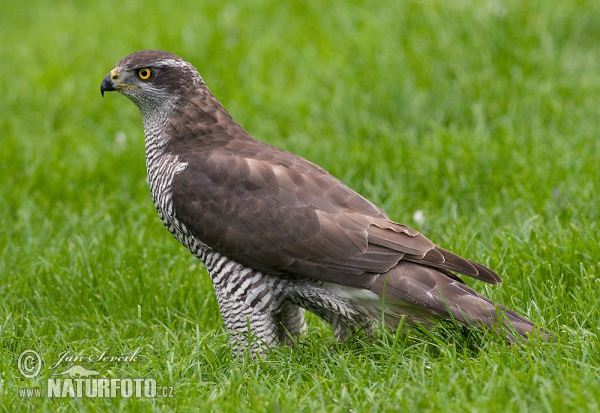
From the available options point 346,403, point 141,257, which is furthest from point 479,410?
point 141,257

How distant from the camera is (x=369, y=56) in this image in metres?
8.43

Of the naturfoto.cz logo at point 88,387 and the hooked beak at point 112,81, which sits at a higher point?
the hooked beak at point 112,81

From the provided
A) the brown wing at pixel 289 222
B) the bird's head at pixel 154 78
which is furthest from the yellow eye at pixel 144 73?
the brown wing at pixel 289 222

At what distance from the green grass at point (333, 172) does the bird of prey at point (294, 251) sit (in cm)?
17

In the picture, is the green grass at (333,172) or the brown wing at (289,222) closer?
the green grass at (333,172)

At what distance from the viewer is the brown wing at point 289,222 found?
453cm

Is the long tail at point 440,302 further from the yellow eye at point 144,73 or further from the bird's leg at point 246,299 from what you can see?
the yellow eye at point 144,73

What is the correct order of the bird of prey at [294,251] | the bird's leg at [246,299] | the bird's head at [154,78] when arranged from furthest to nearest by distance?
the bird's head at [154,78] < the bird's leg at [246,299] < the bird of prey at [294,251]

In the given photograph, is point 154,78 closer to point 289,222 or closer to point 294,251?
point 289,222

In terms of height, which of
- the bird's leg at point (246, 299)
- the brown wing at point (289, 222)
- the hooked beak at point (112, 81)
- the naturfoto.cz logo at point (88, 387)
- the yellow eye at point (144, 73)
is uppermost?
the yellow eye at point (144, 73)

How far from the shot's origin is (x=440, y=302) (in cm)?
435

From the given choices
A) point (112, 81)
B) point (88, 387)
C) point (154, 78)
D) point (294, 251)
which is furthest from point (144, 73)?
point (88, 387)

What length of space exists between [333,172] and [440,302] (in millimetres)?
2720

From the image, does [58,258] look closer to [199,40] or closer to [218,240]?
[218,240]
